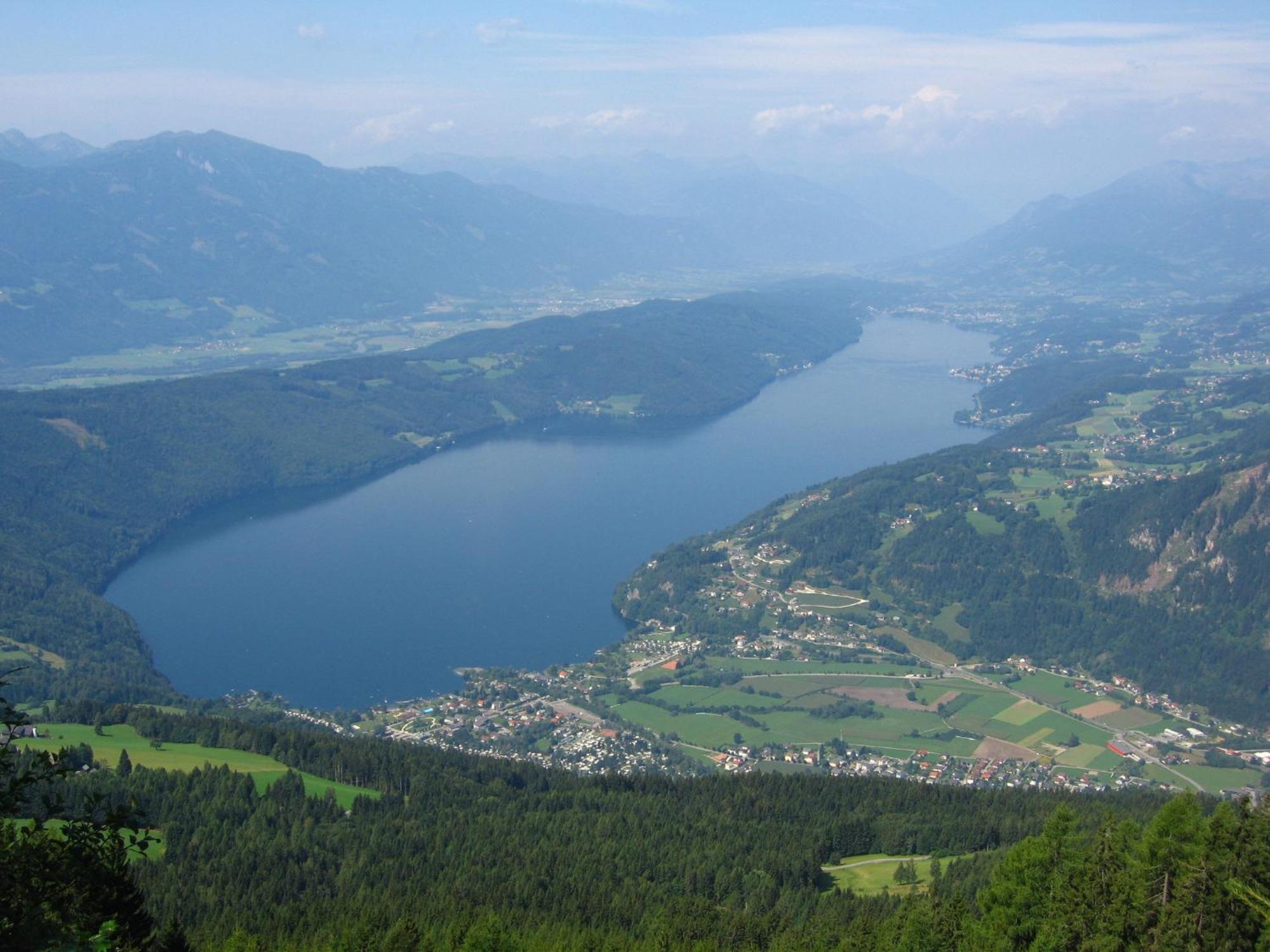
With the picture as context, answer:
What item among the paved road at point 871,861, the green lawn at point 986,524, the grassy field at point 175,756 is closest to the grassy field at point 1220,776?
the paved road at point 871,861

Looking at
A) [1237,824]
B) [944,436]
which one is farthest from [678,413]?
[1237,824]

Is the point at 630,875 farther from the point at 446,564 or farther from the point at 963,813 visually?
the point at 446,564

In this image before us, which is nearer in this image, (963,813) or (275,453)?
(963,813)

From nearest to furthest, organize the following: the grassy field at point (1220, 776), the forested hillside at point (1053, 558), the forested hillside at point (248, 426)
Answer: the grassy field at point (1220, 776) → the forested hillside at point (1053, 558) → the forested hillside at point (248, 426)

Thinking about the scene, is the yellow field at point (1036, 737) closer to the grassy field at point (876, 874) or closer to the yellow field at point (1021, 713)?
the yellow field at point (1021, 713)

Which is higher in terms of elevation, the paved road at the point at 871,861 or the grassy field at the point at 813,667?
the paved road at the point at 871,861

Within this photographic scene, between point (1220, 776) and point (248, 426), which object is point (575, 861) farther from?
point (248, 426)

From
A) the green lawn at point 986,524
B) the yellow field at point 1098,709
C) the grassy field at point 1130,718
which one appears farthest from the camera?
the green lawn at point 986,524
